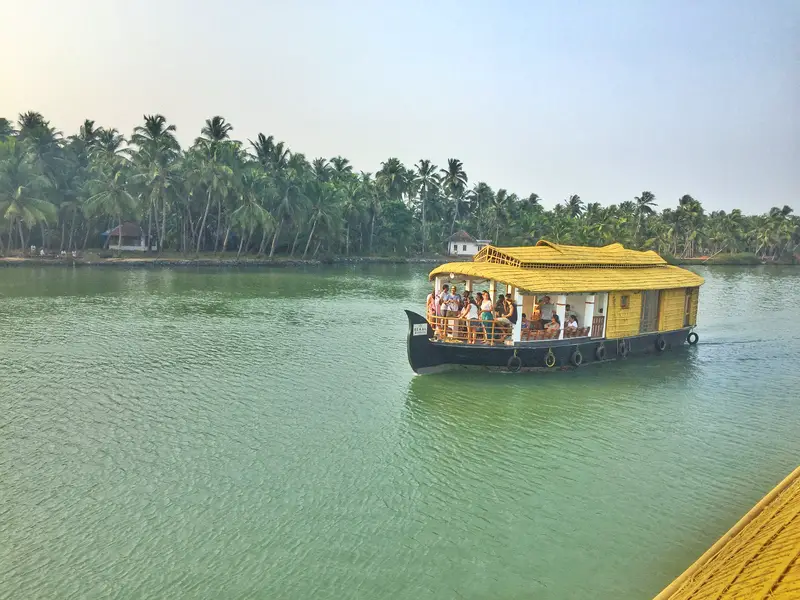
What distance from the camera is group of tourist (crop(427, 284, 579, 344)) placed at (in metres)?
15.8

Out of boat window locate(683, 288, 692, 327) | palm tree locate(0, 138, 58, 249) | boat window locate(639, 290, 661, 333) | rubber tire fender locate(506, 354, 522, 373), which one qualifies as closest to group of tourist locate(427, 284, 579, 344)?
rubber tire fender locate(506, 354, 522, 373)

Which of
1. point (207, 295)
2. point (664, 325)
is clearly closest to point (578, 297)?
point (664, 325)

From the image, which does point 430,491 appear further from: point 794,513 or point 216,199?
point 216,199

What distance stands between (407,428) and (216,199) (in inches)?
1741

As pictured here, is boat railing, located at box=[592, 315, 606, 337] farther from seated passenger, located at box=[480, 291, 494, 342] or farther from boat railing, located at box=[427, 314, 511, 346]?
seated passenger, located at box=[480, 291, 494, 342]

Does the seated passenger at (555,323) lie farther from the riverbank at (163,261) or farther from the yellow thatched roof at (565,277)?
the riverbank at (163,261)

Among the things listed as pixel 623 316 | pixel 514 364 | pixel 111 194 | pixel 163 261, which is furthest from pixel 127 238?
pixel 623 316

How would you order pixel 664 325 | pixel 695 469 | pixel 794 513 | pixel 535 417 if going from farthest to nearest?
pixel 664 325 < pixel 535 417 < pixel 695 469 < pixel 794 513

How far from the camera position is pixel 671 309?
2006 cm

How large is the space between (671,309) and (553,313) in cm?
579

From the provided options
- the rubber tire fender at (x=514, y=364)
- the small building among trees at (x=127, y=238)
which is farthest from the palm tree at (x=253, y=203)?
the rubber tire fender at (x=514, y=364)

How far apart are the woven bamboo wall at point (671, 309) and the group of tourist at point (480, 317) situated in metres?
4.26

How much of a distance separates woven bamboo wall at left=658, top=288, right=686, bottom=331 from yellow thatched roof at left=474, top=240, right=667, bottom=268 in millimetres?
1310

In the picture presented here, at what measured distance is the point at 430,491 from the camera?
948 centimetres
